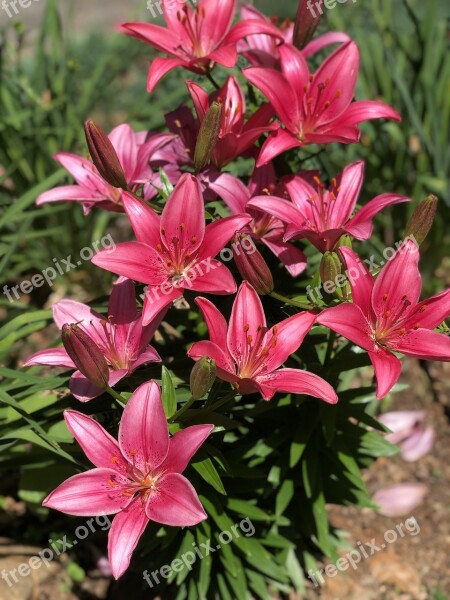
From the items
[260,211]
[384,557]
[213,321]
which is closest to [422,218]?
[260,211]

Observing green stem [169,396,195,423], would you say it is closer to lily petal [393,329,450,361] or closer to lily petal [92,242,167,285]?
lily petal [92,242,167,285]

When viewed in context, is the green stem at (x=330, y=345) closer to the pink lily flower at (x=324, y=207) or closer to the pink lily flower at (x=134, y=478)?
the pink lily flower at (x=324, y=207)

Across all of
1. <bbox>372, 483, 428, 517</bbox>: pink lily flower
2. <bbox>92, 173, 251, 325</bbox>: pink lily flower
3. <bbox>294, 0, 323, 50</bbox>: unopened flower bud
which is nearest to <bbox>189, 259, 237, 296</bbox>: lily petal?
<bbox>92, 173, 251, 325</bbox>: pink lily flower

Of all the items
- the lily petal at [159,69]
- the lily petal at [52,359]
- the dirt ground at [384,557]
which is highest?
the lily petal at [159,69]

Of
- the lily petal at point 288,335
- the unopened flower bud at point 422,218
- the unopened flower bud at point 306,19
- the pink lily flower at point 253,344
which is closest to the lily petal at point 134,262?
the pink lily flower at point 253,344

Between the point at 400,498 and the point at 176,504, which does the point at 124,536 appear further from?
the point at 400,498

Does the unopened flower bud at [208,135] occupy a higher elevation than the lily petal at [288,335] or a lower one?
higher
